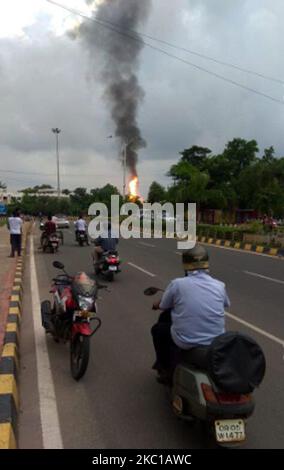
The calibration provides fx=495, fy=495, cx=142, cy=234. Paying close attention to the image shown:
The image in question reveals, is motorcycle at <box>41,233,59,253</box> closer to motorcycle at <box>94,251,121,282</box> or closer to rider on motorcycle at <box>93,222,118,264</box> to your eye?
rider on motorcycle at <box>93,222,118,264</box>

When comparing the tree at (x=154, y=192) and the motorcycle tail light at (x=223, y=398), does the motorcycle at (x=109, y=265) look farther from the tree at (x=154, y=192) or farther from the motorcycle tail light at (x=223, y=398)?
the tree at (x=154, y=192)

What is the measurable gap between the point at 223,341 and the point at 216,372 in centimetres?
22

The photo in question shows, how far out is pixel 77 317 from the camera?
214 inches

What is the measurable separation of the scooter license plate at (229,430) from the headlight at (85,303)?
232 cm

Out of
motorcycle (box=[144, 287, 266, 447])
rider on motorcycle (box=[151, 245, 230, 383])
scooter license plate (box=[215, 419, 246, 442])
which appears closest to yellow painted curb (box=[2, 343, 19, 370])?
rider on motorcycle (box=[151, 245, 230, 383])

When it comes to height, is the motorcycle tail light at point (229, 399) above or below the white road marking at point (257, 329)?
above

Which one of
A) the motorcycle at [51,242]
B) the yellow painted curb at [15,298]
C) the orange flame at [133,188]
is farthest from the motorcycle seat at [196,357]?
the orange flame at [133,188]

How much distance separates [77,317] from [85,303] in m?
0.18

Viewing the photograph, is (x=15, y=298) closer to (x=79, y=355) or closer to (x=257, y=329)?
(x=79, y=355)

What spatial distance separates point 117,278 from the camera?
42.0 feet

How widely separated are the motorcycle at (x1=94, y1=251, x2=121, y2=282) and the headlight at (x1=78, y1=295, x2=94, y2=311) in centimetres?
664

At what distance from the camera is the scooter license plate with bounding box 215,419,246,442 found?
3486 millimetres

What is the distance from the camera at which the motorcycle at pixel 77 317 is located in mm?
5270

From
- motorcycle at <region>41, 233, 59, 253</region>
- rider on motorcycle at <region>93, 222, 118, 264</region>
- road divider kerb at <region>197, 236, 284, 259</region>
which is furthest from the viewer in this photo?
road divider kerb at <region>197, 236, 284, 259</region>
